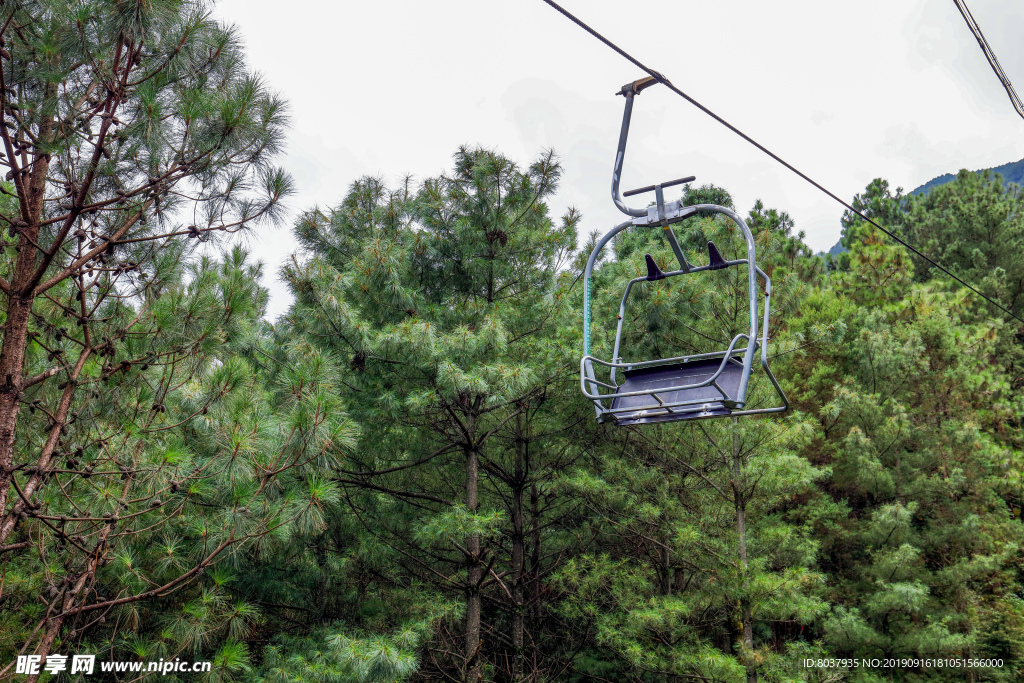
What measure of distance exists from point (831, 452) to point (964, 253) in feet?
28.4

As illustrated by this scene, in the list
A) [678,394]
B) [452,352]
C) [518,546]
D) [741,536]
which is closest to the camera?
[678,394]

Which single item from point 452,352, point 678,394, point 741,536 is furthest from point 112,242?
point 741,536

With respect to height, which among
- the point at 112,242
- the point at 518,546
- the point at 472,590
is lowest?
the point at 472,590

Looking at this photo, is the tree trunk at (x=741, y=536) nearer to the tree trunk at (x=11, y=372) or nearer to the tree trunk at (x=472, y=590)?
the tree trunk at (x=472, y=590)

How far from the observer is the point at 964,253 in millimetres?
16469

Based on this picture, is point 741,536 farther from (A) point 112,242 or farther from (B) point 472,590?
(A) point 112,242

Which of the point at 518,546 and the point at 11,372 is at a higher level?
the point at 11,372

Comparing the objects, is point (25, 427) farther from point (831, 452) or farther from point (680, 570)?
point (831, 452)

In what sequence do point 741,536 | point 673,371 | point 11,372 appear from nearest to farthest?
point 11,372 → point 673,371 → point 741,536

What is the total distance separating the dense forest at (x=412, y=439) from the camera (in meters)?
3.94

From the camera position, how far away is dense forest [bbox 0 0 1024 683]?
3.94 metres

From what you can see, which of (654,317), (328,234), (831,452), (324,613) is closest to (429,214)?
(328,234)

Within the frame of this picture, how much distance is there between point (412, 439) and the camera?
8.33 meters

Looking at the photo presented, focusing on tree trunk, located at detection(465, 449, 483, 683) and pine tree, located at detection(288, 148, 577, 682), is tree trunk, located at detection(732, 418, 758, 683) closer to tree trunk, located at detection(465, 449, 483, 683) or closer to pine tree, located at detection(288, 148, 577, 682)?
pine tree, located at detection(288, 148, 577, 682)
